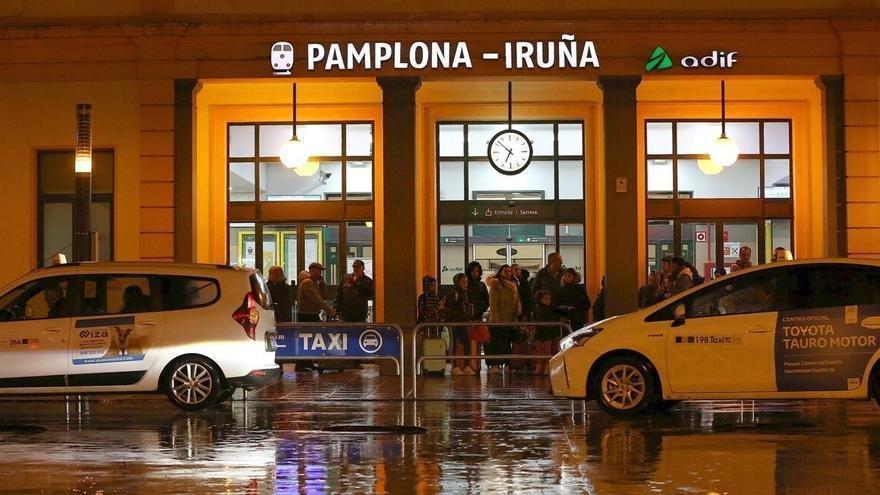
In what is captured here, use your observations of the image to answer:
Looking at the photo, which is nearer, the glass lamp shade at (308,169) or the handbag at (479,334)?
the handbag at (479,334)

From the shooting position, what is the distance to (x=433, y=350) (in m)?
18.2

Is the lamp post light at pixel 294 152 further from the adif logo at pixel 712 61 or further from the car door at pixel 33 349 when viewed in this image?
the car door at pixel 33 349

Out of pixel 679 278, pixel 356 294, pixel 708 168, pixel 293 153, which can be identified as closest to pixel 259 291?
pixel 356 294

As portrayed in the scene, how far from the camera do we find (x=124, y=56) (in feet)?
65.1

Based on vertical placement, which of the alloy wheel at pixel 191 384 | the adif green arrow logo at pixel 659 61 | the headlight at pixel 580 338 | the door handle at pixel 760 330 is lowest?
the alloy wheel at pixel 191 384

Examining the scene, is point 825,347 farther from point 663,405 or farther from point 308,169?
point 308,169

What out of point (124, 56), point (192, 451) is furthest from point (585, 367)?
point (124, 56)

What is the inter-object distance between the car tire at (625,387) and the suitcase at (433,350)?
4.98 meters

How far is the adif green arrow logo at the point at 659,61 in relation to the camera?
19.4 metres

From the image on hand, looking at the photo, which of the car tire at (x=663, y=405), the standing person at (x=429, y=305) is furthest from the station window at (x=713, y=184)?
the car tire at (x=663, y=405)

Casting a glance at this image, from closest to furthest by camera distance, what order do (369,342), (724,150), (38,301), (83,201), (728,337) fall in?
(728,337) → (38,301) → (369,342) → (83,201) → (724,150)

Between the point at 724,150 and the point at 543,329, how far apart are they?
17.6 ft

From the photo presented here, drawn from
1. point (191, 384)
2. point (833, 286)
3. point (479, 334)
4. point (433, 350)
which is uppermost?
point (833, 286)

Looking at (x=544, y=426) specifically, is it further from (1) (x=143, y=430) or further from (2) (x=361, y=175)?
(2) (x=361, y=175)
